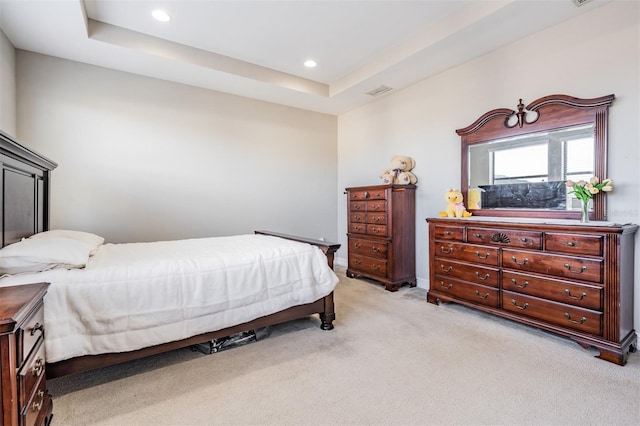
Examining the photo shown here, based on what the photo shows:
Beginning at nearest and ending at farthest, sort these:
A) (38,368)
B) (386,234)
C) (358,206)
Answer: (38,368), (386,234), (358,206)

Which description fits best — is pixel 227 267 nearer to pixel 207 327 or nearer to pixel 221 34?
pixel 207 327

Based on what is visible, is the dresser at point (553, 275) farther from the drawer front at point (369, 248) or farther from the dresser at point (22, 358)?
the dresser at point (22, 358)

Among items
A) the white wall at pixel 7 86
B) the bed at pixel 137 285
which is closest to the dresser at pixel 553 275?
the bed at pixel 137 285

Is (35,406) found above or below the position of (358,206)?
below

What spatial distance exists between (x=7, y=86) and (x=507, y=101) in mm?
4801

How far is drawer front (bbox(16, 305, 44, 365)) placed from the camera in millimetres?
Answer: 1175

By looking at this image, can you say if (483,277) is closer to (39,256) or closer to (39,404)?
(39,404)

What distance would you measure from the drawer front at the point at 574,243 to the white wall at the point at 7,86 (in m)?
4.68

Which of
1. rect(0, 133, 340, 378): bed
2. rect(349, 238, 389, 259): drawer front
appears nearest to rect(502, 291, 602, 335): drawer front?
rect(349, 238, 389, 259): drawer front

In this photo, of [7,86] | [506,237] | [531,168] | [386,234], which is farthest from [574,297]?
[7,86]

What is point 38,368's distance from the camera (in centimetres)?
143

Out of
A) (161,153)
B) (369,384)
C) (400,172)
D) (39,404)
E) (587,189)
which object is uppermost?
(161,153)

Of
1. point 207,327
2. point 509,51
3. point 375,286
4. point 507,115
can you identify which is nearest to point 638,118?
point 507,115

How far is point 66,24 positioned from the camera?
2617 millimetres
